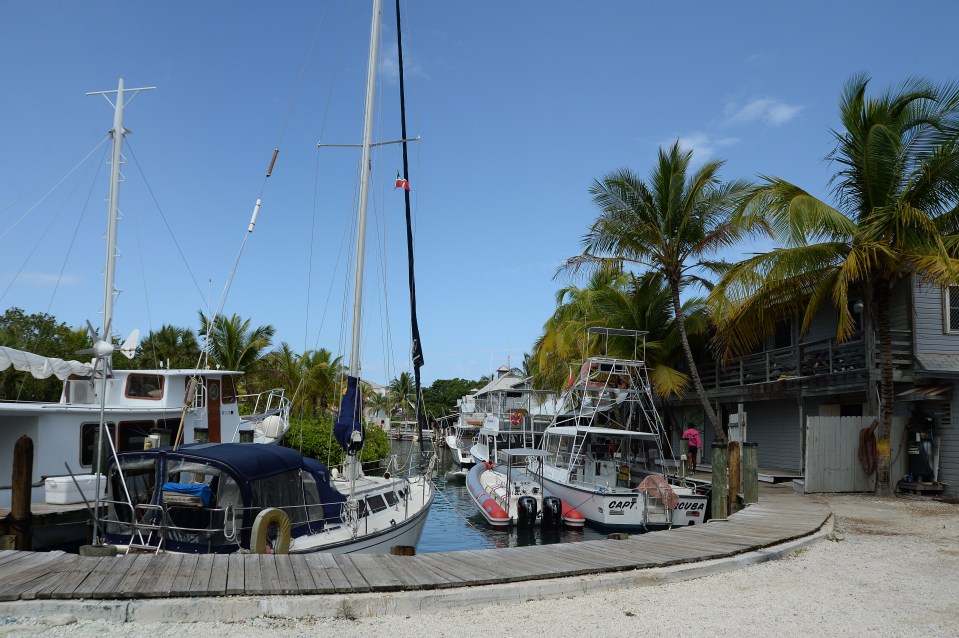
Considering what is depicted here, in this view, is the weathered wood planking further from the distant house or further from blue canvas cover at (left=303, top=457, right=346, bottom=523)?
the distant house

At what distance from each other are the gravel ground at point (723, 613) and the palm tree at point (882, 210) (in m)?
8.69

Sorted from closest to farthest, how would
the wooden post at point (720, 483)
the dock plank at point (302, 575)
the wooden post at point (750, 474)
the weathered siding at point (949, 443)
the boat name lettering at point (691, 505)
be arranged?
Answer: 1. the dock plank at point (302, 575)
2. the wooden post at point (720, 483)
3. the wooden post at point (750, 474)
4. the weathered siding at point (949, 443)
5. the boat name lettering at point (691, 505)

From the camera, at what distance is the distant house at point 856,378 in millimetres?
18078

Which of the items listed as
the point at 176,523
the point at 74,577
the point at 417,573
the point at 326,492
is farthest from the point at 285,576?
the point at 326,492

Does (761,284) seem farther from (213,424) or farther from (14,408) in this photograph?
(14,408)

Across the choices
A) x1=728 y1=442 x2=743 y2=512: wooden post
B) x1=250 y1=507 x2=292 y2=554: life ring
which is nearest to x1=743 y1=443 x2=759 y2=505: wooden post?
x1=728 y1=442 x2=743 y2=512: wooden post

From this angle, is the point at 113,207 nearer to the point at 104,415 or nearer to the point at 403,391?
the point at 104,415

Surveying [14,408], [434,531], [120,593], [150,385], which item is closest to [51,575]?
[120,593]

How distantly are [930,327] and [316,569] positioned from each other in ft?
60.4

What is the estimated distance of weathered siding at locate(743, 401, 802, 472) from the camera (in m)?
24.6

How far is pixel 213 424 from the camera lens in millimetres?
21266

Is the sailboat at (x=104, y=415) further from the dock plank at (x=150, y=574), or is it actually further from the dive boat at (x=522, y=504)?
the dive boat at (x=522, y=504)

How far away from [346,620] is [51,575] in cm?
319

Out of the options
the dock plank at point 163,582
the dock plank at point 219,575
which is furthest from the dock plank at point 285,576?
the dock plank at point 163,582
